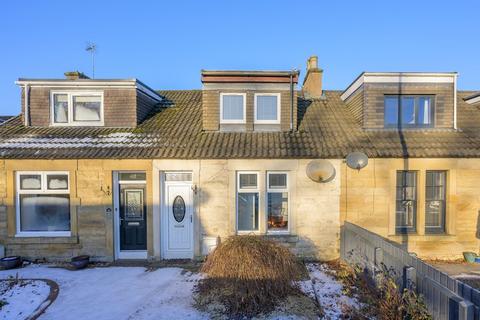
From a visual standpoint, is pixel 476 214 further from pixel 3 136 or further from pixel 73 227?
pixel 3 136

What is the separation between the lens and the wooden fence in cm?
383

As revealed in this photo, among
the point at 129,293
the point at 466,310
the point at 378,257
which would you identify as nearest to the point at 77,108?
the point at 129,293

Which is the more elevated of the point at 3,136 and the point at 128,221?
the point at 3,136

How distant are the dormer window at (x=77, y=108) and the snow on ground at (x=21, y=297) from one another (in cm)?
531

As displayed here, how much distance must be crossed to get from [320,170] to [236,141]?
2.78 meters

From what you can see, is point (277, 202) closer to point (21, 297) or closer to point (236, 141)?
point (236, 141)

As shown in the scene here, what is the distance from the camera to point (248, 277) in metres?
6.01

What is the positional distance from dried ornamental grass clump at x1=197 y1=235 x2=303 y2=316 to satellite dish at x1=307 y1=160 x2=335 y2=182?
264cm

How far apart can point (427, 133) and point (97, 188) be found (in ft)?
35.7

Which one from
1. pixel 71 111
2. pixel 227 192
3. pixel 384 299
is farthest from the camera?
pixel 71 111

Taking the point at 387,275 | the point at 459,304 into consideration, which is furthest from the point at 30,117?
the point at 459,304

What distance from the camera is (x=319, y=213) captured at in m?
8.54

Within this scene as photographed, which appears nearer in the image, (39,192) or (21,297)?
(21,297)

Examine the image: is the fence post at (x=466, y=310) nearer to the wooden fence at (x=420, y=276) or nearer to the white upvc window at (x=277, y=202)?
the wooden fence at (x=420, y=276)
